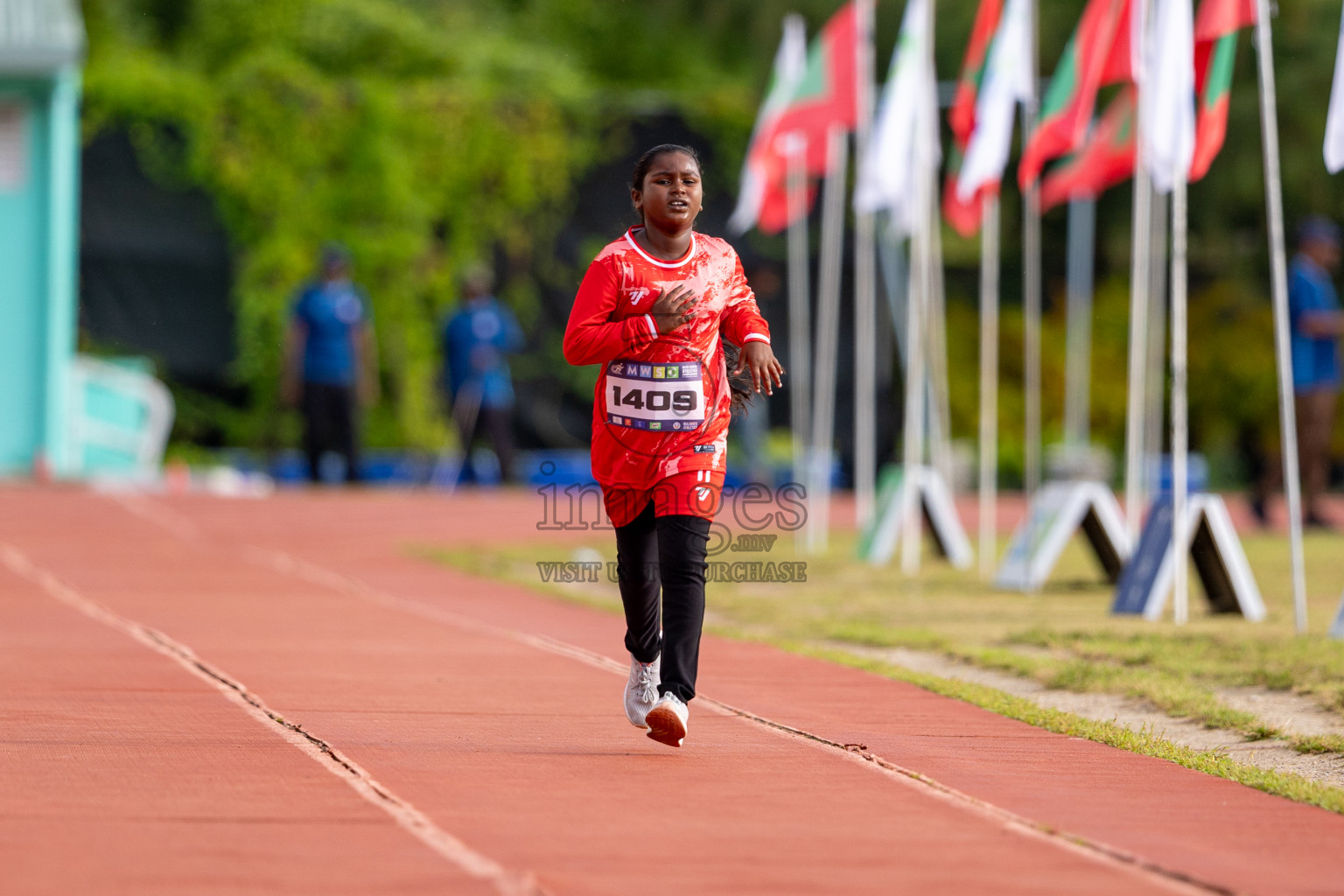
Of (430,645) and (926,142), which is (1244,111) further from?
(430,645)

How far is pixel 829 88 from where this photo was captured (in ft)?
49.7

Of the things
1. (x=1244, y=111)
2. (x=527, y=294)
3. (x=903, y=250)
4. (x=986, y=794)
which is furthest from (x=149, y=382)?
(x=986, y=794)

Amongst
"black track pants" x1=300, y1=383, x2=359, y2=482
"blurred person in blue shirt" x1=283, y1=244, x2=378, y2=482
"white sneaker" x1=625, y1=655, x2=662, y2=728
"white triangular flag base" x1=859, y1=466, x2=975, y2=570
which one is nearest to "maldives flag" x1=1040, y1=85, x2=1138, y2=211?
"white triangular flag base" x1=859, y1=466, x2=975, y2=570

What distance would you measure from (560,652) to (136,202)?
14.6 metres

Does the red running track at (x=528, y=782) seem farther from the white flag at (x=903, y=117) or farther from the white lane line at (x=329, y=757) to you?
the white flag at (x=903, y=117)

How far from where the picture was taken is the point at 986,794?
547cm

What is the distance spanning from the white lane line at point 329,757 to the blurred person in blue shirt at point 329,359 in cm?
905

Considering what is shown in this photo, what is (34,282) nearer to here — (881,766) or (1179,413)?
(1179,413)

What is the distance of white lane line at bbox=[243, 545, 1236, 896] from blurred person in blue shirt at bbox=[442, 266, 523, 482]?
9.34 m

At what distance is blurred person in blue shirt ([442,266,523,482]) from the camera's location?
20.7m

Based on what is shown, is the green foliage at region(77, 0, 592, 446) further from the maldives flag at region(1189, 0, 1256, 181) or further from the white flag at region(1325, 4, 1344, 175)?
the white flag at region(1325, 4, 1344, 175)

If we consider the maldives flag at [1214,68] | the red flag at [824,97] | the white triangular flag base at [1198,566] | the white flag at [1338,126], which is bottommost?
the white triangular flag base at [1198,566]

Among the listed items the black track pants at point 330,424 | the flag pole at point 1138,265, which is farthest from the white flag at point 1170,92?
the black track pants at point 330,424

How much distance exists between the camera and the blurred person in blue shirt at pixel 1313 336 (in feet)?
50.9
